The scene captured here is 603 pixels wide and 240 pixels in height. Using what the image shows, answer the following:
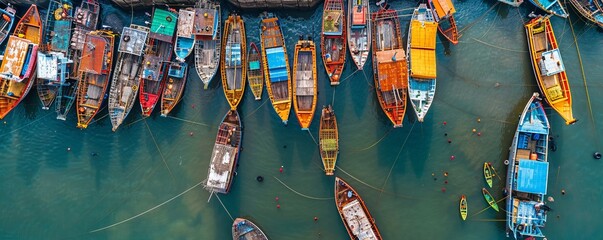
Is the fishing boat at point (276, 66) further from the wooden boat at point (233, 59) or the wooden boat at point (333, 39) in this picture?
the wooden boat at point (333, 39)

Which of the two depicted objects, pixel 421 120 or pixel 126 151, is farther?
pixel 126 151

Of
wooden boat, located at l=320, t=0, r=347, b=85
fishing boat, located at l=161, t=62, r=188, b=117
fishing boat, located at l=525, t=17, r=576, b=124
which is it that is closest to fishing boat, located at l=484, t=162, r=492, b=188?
fishing boat, located at l=525, t=17, r=576, b=124

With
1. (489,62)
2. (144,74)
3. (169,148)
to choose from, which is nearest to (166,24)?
(144,74)

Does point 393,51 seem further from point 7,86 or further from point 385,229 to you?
point 7,86

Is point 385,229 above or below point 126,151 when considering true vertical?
below

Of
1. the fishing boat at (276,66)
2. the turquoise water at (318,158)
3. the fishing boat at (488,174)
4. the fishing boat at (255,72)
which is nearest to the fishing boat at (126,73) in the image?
the turquoise water at (318,158)

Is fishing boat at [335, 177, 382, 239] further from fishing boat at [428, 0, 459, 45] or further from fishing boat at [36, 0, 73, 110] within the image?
fishing boat at [36, 0, 73, 110]
